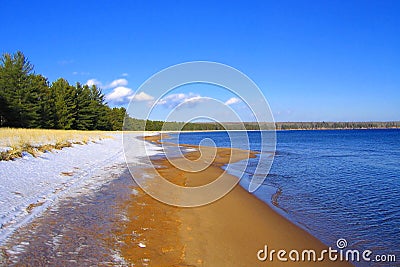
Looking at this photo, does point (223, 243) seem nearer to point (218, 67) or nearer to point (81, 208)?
point (81, 208)

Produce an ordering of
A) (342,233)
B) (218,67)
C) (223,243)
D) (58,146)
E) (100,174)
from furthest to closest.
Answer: (58,146) < (100,174) < (218,67) < (342,233) < (223,243)

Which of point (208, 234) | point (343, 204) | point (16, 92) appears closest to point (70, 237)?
point (208, 234)

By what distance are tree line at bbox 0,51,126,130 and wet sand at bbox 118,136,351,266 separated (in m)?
34.7

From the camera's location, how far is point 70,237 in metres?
4.89

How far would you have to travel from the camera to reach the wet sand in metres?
4.58

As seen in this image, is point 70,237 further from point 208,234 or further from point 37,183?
point 37,183

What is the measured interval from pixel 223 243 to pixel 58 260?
9.26 ft

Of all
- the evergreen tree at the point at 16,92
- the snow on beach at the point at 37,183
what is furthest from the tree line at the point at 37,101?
the snow on beach at the point at 37,183

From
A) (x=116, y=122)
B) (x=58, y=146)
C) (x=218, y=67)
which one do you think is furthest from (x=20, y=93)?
(x=116, y=122)

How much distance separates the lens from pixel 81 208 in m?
6.76

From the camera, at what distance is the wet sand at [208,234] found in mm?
4582

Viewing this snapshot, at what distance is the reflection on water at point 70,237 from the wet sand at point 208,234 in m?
0.35

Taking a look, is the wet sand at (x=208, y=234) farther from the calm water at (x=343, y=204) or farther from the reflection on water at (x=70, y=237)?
the calm water at (x=343, y=204)

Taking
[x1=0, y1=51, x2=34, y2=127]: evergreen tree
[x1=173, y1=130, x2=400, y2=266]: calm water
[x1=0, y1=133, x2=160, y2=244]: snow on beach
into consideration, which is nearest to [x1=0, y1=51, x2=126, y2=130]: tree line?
[x1=0, y1=51, x2=34, y2=127]: evergreen tree
